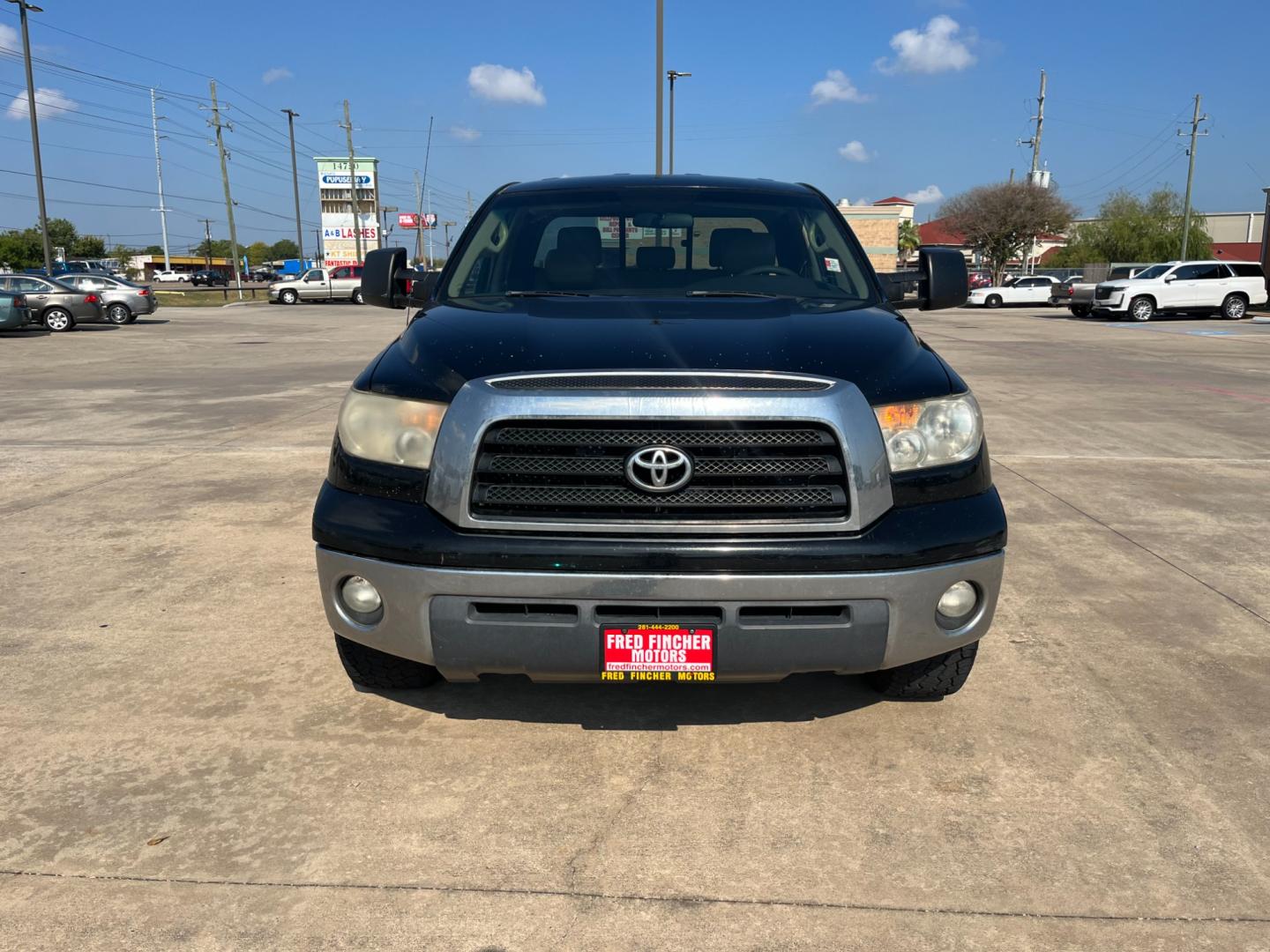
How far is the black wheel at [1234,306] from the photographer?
96.0ft

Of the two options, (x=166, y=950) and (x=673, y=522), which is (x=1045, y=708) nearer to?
(x=673, y=522)

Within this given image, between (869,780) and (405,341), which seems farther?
(405,341)

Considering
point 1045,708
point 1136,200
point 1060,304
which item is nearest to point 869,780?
point 1045,708

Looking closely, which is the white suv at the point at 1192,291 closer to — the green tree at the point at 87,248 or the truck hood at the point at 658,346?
the truck hood at the point at 658,346

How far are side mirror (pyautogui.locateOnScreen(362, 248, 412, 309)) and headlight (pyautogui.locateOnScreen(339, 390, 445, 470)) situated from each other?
1.47 metres

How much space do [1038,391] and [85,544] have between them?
1047 cm

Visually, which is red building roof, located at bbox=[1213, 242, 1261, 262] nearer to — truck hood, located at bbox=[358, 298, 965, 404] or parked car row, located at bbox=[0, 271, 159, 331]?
parked car row, located at bbox=[0, 271, 159, 331]

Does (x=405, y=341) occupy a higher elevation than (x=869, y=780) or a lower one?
higher

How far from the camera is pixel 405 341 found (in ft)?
10.8

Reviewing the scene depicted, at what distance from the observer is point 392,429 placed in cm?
290

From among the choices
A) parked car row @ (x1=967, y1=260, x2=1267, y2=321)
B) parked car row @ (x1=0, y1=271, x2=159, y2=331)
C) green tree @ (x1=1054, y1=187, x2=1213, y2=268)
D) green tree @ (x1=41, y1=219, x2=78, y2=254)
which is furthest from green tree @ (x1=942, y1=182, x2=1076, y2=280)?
green tree @ (x1=41, y1=219, x2=78, y2=254)

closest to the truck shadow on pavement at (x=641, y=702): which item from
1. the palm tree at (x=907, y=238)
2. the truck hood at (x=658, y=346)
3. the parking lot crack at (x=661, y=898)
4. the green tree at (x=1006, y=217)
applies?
the parking lot crack at (x=661, y=898)

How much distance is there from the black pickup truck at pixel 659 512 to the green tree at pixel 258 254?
599 ft

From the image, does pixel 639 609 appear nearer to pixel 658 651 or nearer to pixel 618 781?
pixel 658 651
